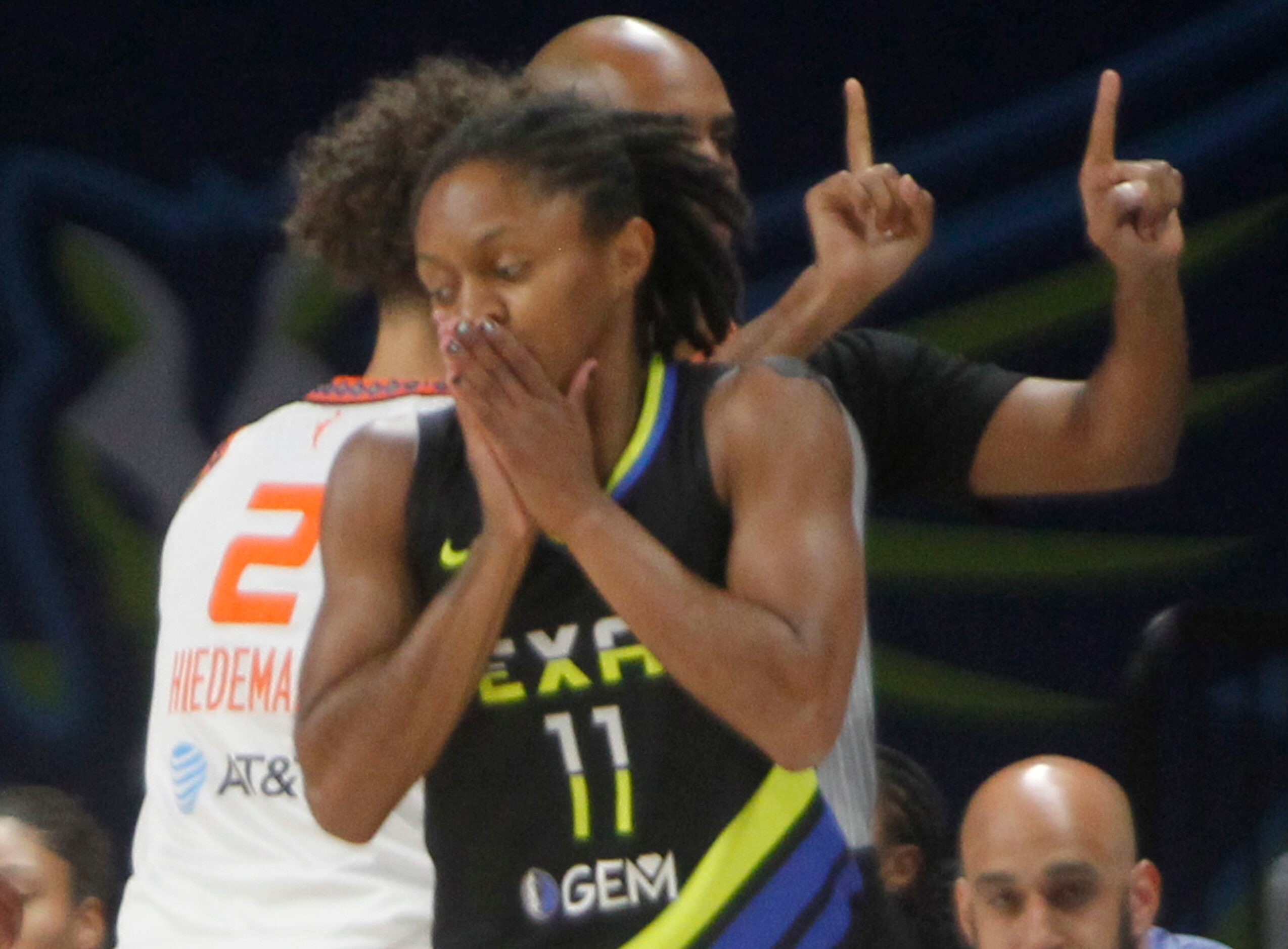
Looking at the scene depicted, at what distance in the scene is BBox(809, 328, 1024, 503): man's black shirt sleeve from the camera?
203 cm

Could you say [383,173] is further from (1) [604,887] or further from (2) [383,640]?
(1) [604,887]

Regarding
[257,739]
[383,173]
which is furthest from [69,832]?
[383,173]

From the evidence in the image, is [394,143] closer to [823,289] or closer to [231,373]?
[823,289]

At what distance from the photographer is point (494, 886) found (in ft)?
4.57

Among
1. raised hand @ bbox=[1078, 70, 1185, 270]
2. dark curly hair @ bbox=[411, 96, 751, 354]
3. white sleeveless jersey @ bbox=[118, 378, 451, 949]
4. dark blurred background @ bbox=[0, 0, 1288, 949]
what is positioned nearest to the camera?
dark curly hair @ bbox=[411, 96, 751, 354]

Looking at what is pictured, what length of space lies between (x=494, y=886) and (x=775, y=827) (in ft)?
0.64

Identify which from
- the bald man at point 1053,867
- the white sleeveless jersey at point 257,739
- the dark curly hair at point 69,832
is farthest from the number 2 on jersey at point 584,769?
the dark curly hair at point 69,832

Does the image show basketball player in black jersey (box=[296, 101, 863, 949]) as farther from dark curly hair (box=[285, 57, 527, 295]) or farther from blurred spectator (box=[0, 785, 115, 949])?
blurred spectator (box=[0, 785, 115, 949])

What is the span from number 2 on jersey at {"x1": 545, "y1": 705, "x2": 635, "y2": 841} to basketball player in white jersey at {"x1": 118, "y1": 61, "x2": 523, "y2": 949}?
551 millimetres

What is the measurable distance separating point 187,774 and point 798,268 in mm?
2246

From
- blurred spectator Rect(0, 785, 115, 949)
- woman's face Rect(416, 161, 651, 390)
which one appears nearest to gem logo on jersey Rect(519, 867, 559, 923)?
woman's face Rect(416, 161, 651, 390)

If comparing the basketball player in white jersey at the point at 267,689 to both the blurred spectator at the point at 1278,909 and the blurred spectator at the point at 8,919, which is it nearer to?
the blurred spectator at the point at 8,919

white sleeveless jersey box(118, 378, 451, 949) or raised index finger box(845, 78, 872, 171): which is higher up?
raised index finger box(845, 78, 872, 171)

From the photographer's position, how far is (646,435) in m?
1.43
